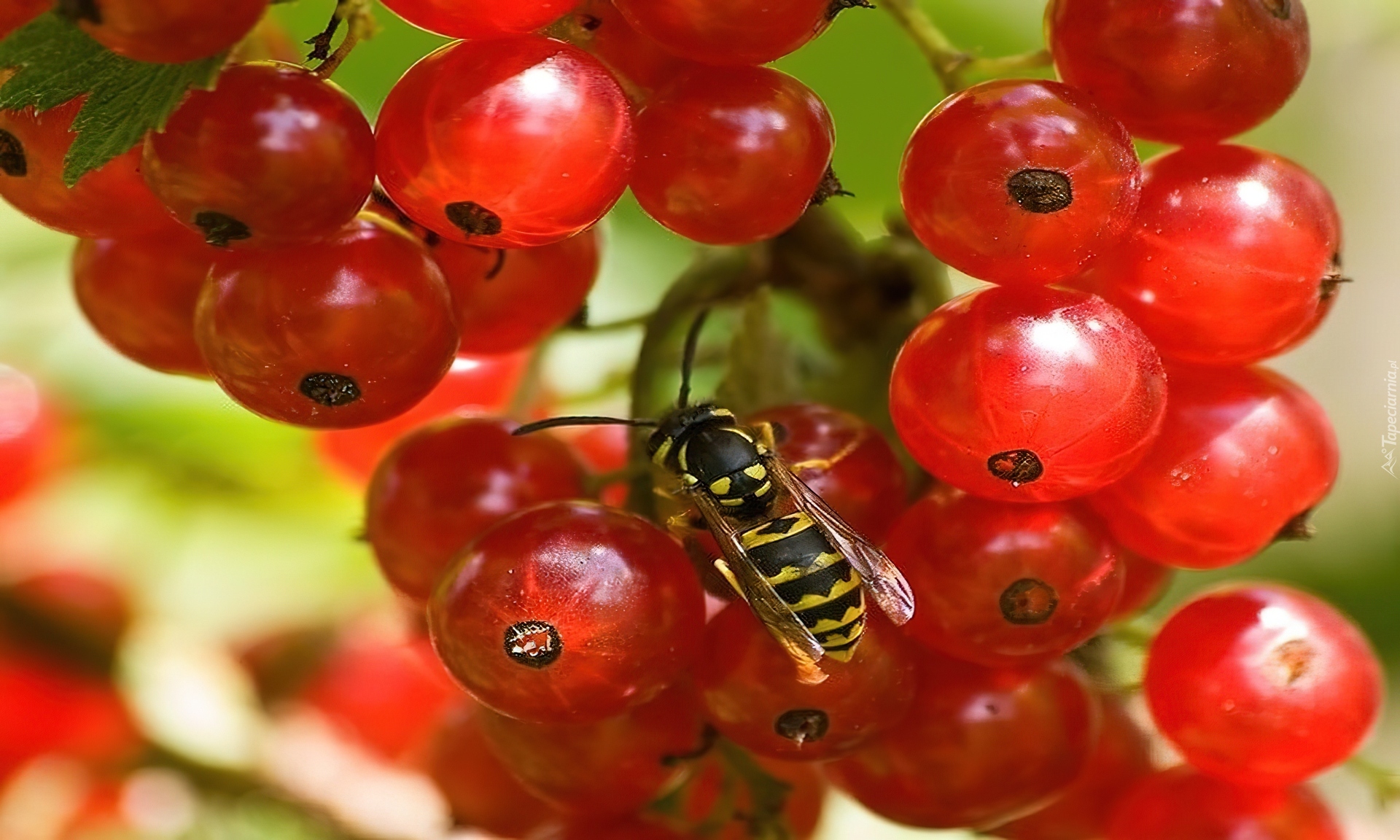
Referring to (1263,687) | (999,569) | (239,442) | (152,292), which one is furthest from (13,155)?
(239,442)

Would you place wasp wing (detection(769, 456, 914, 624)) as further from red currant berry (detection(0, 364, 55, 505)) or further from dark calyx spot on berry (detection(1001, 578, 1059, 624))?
red currant berry (detection(0, 364, 55, 505))

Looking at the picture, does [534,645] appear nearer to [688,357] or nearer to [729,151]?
[729,151]

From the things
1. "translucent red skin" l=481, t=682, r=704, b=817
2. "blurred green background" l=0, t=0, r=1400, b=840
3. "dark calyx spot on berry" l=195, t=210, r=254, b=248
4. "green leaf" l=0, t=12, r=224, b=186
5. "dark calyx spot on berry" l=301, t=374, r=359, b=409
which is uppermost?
"green leaf" l=0, t=12, r=224, b=186

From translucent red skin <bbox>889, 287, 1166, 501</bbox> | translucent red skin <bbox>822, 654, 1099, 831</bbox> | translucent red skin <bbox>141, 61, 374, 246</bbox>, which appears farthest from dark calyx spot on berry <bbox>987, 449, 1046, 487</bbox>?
translucent red skin <bbox>141, 61, 374, 246</bbox>

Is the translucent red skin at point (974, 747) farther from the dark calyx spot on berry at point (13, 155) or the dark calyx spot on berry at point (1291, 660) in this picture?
the dark calyx spot on berry at point (13, 155)

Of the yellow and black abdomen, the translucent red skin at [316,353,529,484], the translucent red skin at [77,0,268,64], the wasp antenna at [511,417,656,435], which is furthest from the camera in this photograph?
the translucent red skin at [316,353,529,484]

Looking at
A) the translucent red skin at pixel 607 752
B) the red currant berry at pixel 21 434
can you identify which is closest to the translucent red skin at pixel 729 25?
the translucent red skin at pixel 607 752
